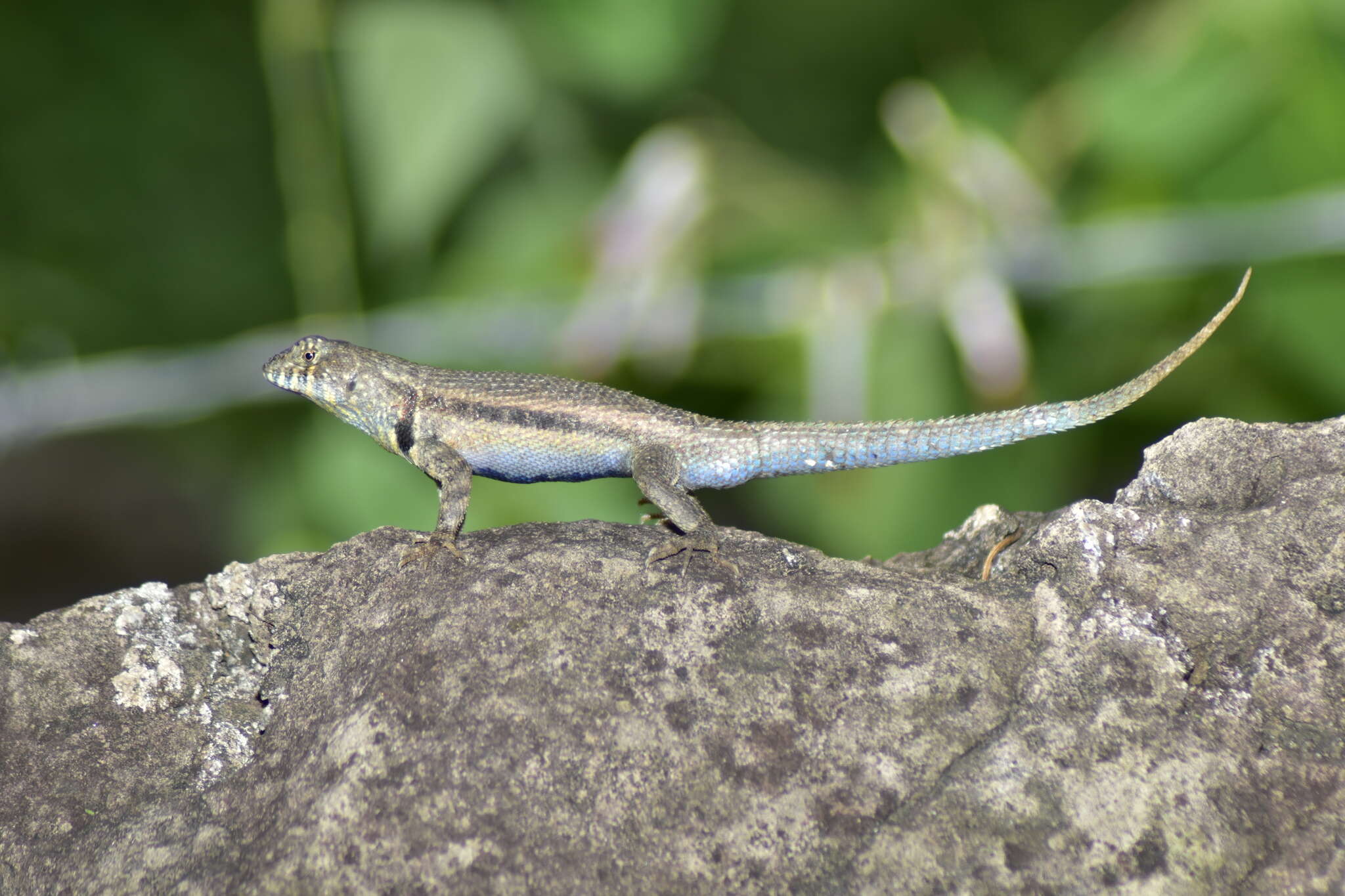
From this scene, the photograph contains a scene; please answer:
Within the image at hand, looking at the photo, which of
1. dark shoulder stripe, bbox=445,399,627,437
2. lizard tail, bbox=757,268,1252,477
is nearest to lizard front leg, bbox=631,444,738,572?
dark shoulder stripe, bbox=445,399,627,437

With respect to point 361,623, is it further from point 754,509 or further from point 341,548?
point 754,509

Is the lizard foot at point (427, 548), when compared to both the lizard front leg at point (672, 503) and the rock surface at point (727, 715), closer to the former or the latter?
the rock surface at point (727, 715)

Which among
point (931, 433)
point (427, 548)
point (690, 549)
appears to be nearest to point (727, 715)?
point (690, 549)

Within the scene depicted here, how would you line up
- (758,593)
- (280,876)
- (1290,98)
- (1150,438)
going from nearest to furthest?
(280,876) < (758,593) < (1290,98) < (1150,438)

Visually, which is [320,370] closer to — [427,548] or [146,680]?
[427,548]

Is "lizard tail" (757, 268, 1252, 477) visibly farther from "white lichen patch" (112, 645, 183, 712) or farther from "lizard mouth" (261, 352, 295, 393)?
"white lichen patch" (112, 645, 183, 712)

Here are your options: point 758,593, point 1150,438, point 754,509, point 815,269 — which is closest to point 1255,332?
point 1150,438
